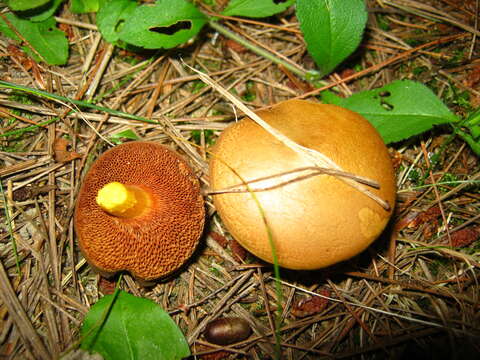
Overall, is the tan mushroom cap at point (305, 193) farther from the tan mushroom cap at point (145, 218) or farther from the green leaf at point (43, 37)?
the green leaf at point (43, 37)

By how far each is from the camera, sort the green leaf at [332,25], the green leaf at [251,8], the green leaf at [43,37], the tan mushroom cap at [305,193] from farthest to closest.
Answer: the green leaf at [251,8]
the green leaf at [43,37]
the green leaf at [332,25]
the tan mushroom cap at [305,193]

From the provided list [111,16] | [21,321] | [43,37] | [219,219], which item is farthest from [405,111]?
[21,321]

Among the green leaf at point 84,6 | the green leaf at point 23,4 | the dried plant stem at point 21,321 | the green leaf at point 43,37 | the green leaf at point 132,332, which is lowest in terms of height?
the green leaf at point 132,332

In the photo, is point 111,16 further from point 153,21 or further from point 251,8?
point 251,8

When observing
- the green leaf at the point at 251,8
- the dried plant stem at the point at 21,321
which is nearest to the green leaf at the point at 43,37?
the green leaf at the point at 251,8

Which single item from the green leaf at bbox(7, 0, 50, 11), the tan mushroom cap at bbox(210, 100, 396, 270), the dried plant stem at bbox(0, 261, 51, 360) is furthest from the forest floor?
the tan mushroom cap at bbox(210, 100, 396, 270)
